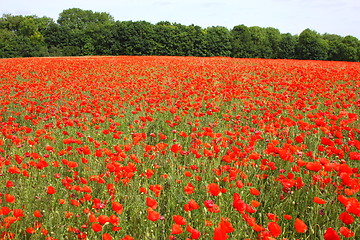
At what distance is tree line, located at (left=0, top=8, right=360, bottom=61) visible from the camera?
1652 inches

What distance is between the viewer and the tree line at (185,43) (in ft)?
138

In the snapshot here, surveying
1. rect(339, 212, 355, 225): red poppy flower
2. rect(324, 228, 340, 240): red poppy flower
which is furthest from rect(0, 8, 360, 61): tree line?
rect(324, 228, 340, 240): red poppy flower

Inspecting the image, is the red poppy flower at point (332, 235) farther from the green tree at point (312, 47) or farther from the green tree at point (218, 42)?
the green tree at point (312, 47)

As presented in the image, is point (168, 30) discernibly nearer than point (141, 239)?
No

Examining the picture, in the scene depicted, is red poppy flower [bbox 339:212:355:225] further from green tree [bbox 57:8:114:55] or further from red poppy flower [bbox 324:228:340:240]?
green tree [bbox 57:8:114:55]

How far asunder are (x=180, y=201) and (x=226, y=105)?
4.85 metres

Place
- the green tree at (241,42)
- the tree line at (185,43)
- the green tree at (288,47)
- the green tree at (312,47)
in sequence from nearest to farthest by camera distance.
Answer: the tree line at (185,43) → the green tree at (312,47) → the green tree at (241,42) → the green tree at (288,47)

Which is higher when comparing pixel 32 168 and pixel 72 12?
pixel 72 12

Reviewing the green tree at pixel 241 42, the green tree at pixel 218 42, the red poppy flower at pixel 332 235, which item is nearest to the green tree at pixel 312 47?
the green tree at pixel 241 42

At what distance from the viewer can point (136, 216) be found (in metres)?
2.99

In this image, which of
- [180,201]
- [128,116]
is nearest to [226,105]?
[128,116]

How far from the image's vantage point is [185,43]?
42.2m

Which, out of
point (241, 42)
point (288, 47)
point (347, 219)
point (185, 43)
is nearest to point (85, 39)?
point (185, 43)

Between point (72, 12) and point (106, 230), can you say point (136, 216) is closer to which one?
point (106, 230)
